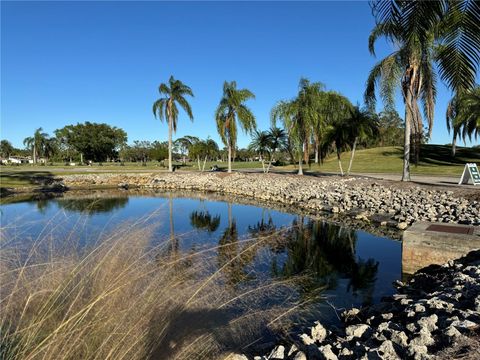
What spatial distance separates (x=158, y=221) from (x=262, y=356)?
234 cm

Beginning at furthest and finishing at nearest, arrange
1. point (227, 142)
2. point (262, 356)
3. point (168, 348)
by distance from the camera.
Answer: point (227, 142)
point (262, 356)
point (168, 348)

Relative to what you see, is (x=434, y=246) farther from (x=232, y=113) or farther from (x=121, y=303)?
(x=232, y=113)

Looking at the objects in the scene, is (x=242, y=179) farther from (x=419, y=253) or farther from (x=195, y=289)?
(x=195, y=289)

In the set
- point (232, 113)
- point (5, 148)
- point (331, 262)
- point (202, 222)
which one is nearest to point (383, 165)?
point (232, 113)

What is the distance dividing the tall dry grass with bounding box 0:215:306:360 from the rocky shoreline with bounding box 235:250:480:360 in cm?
70

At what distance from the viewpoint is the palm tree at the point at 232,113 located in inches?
1182

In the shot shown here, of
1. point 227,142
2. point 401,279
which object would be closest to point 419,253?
point 401,279

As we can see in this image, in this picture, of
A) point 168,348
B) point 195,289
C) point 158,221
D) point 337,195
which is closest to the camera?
point 168,348

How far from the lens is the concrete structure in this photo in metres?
7.41

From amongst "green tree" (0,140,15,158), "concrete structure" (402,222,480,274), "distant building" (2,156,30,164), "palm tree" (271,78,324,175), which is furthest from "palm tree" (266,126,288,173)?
"green tree" (0,140,15,158)

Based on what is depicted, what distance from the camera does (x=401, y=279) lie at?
7828mm

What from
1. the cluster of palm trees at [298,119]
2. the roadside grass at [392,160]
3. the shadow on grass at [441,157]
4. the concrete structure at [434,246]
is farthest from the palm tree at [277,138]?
the concrete structure at [434,246]

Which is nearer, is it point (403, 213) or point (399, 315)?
point (399, 315)

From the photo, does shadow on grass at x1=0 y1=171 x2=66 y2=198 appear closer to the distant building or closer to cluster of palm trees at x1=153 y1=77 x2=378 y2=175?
cluster of palm trees at x1=153 y1=77 x2=378 y2=175
